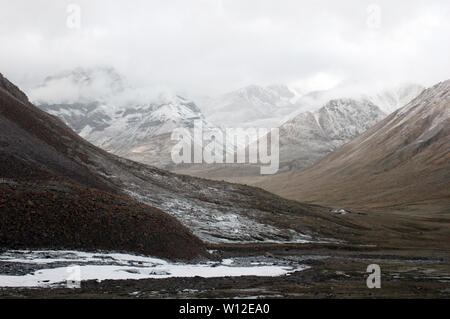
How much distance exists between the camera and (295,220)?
10706 centimetres

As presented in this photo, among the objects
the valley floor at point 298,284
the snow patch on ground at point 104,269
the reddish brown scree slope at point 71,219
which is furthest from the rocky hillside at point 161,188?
the valley floor at point 298,284

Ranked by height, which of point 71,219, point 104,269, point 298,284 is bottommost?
point 298,284

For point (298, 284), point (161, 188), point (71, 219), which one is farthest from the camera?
point (161, 188)

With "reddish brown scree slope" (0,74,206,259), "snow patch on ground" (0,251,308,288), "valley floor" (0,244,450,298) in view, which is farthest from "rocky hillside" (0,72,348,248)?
"valley floor" (0,244,450,298)

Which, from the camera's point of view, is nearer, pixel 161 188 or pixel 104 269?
pixel 104 269

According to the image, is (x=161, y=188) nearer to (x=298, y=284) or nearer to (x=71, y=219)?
(x=71, y=219)

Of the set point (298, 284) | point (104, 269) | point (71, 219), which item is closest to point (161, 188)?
point (71, 219)

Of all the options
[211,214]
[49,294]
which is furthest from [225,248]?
[49,294]

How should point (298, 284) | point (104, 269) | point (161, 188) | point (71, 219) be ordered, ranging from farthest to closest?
point (161, 188)
point (71, 219)
point (104, 269)
point (298, 284)

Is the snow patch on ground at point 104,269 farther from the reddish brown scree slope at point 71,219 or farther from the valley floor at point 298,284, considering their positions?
the reddish brown scree slope at point 71,219

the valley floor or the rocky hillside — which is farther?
the rocky hillside

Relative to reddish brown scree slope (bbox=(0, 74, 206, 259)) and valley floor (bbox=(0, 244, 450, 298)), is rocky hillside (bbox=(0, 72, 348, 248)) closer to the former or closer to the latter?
reddish brown scree slope (bbox=(0, 74, 206, 259))

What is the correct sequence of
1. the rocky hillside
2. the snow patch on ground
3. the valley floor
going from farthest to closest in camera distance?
the rocky hillside, the snow patch on ground, the valley floor
